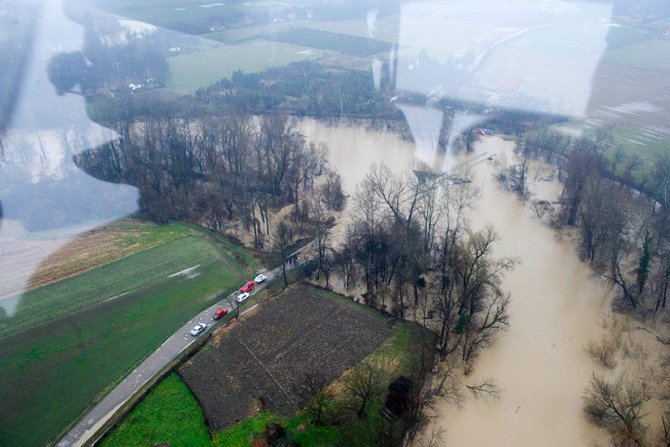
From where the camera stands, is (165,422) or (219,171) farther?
(219,171)

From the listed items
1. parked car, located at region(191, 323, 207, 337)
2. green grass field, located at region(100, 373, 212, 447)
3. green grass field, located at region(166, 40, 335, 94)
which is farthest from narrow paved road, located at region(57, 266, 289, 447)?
green grass field, located at region(166, 40, 335, 94)

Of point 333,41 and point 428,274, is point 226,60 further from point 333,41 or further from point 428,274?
point 428,274

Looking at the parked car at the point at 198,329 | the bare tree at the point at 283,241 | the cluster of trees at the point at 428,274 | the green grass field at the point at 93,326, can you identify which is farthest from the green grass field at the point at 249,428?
the bare tree at the point at 283,241

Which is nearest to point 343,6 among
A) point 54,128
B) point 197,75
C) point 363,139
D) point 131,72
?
point 197,75

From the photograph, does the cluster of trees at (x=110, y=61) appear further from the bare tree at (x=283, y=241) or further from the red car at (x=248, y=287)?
the red car at (x=248, y=287)

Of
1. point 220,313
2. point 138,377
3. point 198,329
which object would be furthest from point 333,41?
point 138,377
